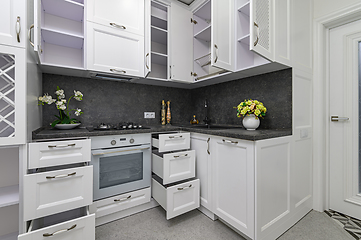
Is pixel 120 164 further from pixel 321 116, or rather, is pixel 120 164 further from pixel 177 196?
pixel 321 116

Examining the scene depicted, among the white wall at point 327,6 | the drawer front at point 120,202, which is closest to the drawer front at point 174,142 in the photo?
the drawer front at point 120,202

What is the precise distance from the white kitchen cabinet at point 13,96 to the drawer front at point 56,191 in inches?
11.6

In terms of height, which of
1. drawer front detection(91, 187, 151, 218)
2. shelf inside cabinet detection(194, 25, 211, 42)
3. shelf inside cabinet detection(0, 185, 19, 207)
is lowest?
drawer front detection(91, 187, 151, 218)

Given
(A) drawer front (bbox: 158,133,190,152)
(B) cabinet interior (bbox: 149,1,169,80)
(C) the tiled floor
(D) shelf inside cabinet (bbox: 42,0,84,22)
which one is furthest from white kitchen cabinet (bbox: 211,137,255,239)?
(D) shelf inside cabinet (bbox: 42,0,84,22)

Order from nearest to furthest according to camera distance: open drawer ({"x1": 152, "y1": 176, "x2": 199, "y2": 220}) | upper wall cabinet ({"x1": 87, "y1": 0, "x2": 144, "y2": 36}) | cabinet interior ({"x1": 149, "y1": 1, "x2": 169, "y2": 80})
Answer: open drawer ({"x1": 152, "y1": 176, "x2": 199, "y2": 220})
upper wall cabinet ({"x1": 87, "y1": 0, "x2": 144, "y2": 36})
cabinet interior ({"x1": 149, "y1": 1, "x2": 169, "y2": 80})

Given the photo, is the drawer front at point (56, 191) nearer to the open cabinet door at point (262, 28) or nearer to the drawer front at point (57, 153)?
the drawer front at point (57, 153)

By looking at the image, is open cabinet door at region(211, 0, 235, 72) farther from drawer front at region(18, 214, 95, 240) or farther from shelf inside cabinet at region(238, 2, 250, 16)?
drawer front at region(18, 214, 95, 240)

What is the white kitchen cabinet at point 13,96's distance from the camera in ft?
3.63

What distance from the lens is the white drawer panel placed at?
1.75 m

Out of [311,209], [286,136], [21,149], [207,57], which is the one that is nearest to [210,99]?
[207,57]

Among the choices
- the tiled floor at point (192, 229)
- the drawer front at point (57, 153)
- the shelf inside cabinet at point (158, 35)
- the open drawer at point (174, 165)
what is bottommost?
the tiled floor at point (192, 229)

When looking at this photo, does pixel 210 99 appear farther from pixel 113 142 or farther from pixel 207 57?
pixel 113 142

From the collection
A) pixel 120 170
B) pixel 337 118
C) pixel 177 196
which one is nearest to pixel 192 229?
pixel 177 196

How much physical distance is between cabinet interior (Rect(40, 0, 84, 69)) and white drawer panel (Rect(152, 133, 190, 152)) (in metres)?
1.08
